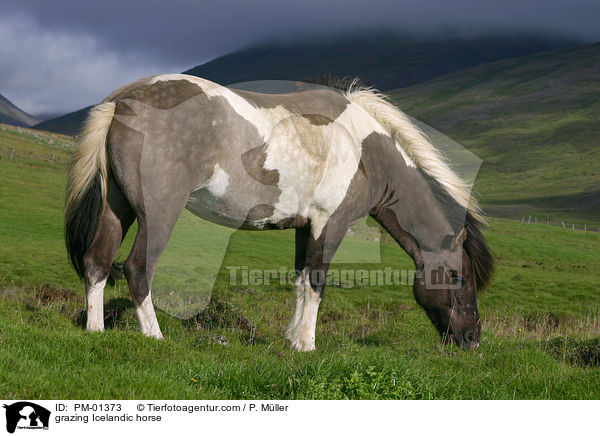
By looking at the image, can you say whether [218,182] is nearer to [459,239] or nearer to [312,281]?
[312,281]

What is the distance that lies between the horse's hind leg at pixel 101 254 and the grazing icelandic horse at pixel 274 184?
13mm

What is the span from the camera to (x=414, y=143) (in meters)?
8.51

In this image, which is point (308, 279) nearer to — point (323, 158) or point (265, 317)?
point (323, 158)

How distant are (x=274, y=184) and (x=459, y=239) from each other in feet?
11.3

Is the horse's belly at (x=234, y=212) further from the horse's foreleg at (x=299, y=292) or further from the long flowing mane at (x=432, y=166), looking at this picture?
the long flowing mane at (x=432, y=166)

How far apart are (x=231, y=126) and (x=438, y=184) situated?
3.86 metres

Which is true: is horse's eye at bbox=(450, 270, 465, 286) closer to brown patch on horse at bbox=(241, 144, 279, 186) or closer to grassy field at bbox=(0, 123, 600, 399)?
grassy field at bbox=(0, 123, 600, 399)

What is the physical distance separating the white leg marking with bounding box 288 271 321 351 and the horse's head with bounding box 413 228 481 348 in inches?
81.6

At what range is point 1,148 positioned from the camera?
54438mm

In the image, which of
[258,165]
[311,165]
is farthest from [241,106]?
[311,165]

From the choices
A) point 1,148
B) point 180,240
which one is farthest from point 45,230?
point 1,148

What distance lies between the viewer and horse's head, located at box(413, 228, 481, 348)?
8.30 meters
